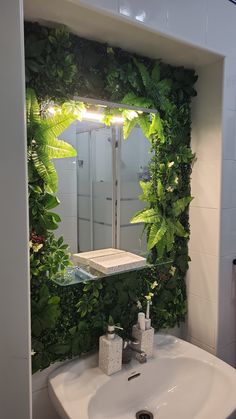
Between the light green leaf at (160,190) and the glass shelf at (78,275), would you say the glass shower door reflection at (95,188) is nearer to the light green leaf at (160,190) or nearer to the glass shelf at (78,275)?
the glass shelf at (78,275)

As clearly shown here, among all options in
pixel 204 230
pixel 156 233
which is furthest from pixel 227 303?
pixel 156 233

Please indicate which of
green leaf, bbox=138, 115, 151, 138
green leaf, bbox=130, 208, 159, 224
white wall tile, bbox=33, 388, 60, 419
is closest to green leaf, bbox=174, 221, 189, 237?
green leaf, bbox=130, 208, 159, 224

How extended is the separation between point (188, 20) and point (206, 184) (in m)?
0.68

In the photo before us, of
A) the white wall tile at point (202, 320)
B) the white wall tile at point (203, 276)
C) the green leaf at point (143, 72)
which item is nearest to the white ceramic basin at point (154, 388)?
the white wall tile at point (202, 320)

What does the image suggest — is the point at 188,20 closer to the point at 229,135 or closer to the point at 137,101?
the point at 137,101

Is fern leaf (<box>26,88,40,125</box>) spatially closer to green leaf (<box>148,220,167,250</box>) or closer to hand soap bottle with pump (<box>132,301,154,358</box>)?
green leaf (<box>148,220,167,250</box>)

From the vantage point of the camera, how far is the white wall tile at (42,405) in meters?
1.16

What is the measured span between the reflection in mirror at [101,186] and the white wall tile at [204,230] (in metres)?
0.27

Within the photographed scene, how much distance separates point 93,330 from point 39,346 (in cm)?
24

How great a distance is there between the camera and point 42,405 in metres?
1.18

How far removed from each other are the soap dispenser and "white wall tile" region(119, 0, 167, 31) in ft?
3.69

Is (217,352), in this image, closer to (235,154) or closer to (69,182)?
(235,154)

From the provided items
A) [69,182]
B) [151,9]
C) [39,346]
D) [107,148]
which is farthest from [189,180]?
[39,346]

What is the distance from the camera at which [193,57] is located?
134cm
